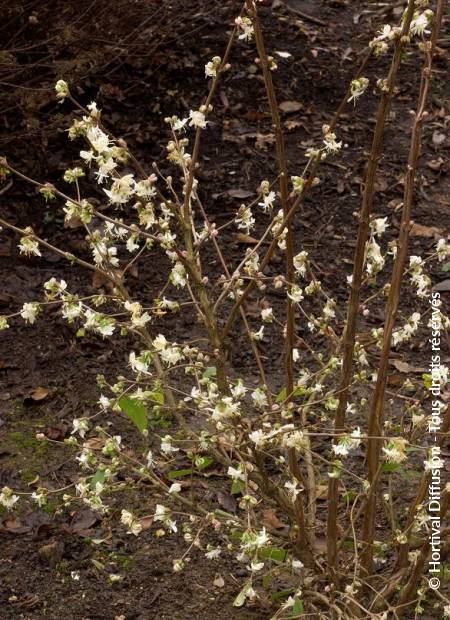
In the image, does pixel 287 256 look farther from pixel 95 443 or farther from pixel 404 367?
pixel 404 367

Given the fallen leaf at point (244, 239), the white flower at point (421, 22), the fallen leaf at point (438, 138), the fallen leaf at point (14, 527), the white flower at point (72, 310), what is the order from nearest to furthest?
the white flower at point (421, 22) → the white flower at point (72, 310) → the fallen leaf at point (14, 527) → the fallen leaf at point (244, 239) → the fallen leaf at point (438, 138)

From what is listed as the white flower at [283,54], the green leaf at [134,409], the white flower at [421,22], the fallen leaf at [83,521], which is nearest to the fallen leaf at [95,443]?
the fallen leaf at [83,521]

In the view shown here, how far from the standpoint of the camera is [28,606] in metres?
2.60

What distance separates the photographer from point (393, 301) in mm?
1992

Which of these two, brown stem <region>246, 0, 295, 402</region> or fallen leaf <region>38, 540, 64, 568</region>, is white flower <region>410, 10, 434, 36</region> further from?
fallen leaf <region>38, 540, 64, 568</region>

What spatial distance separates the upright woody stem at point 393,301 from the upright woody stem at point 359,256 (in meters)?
0.06

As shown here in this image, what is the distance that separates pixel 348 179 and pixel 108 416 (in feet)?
6.13

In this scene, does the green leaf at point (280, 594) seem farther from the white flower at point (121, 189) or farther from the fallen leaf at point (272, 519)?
the white flower at point (121, 189)

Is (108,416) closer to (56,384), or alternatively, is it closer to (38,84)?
(56,384)

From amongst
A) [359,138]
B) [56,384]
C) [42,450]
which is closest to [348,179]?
[359,138]

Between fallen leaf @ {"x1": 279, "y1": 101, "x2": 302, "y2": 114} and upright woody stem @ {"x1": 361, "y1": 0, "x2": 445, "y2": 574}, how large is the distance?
9.76ft

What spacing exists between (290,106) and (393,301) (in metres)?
3.22

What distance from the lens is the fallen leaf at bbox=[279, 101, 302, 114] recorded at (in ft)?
16.4

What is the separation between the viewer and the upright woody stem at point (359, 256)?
1.78 m
